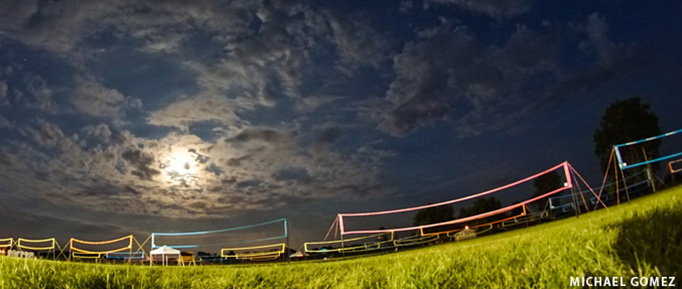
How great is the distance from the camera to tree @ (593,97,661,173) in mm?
57438

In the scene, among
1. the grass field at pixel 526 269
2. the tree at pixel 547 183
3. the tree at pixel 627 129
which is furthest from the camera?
the tree at pixel 547 183

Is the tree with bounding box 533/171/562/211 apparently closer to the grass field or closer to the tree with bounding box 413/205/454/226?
the tree with bounding box 413/205/454/226

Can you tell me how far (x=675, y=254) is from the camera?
369 centimetres

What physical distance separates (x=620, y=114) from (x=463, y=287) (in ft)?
223

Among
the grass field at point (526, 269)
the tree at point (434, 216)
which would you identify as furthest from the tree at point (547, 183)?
the grass field at point (526, 269)

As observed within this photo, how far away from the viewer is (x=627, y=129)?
58281 mm

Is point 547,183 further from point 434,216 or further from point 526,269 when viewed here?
point 526,269

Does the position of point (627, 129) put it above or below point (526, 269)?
above

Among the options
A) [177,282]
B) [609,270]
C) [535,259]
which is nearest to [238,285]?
[177,282]

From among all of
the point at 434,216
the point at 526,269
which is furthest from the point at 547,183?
the point at 526,269

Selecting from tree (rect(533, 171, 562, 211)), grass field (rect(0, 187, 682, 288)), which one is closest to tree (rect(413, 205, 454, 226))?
tree (rect(533, 171, 562, 211))

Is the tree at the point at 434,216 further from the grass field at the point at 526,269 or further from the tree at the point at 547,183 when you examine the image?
the grass field at the point at 526,269

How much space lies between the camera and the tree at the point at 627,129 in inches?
2261

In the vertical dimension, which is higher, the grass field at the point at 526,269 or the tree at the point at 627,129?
the tree at the point at 627,129
